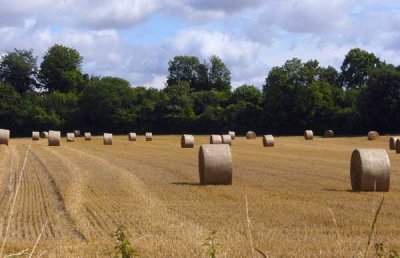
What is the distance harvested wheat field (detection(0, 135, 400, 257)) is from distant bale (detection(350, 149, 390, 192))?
629 mm

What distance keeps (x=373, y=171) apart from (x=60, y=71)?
5059 inches

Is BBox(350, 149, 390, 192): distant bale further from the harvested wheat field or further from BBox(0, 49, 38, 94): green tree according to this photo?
BBox(0, 49, 38, 94): green tree

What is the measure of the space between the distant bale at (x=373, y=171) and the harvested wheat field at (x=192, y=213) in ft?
2.06

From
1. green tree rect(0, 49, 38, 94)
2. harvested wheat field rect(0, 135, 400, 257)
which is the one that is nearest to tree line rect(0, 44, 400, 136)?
green tree rect(0, 49, 38, 94)

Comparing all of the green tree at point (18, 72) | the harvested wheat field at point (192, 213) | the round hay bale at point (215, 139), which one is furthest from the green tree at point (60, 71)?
the harvested wheat field at point (192, 213)

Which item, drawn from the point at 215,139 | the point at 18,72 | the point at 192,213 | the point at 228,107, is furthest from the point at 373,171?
the point at 18,72

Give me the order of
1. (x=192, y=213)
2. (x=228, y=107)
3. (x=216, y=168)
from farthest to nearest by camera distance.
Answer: (x=228, y=107) → (x=216, y=168) → (x=192, y=213)

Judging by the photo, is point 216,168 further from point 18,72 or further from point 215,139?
point 18,72

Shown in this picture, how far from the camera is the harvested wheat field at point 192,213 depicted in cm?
1034

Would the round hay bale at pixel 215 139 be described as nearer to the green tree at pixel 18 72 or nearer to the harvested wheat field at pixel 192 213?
the harvested wheat field at pixel 192 213

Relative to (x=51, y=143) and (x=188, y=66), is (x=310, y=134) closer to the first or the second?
(x=51, y=143)

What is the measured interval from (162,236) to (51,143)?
4685cm

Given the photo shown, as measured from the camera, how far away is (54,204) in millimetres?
17078

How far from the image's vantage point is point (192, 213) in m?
14.9
